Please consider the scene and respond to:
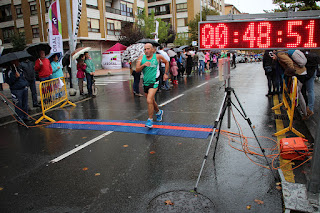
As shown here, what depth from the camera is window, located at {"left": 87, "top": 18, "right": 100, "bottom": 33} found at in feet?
119

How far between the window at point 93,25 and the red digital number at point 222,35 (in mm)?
34399

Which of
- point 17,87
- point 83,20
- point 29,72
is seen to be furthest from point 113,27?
point 17,87

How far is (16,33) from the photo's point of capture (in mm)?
38938

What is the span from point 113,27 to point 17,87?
1363 inches

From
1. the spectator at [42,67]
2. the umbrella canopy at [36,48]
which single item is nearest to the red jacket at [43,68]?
the spectator at [42,67]

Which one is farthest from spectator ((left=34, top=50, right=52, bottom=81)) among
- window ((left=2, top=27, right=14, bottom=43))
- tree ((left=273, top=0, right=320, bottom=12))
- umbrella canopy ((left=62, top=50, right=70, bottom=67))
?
window ((left=2, top=27, right=14, bottom=43))

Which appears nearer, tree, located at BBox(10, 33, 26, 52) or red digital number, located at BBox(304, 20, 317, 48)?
red digital number, located at BBox(304, 20, 317, 48)

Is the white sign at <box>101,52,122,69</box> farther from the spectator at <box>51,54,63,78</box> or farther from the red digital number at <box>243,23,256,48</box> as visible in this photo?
the red digital number at <box>243,23,256,48</box>

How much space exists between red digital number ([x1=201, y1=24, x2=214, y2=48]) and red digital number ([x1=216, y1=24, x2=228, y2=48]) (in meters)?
0.10

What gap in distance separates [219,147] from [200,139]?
0.56 m

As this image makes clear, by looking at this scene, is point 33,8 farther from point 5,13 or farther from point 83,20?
point 83,20

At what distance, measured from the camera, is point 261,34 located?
180 inches

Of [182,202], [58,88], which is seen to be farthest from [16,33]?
[182,202]

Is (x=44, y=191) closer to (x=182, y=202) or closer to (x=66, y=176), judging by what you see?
(x=66, y=176)
